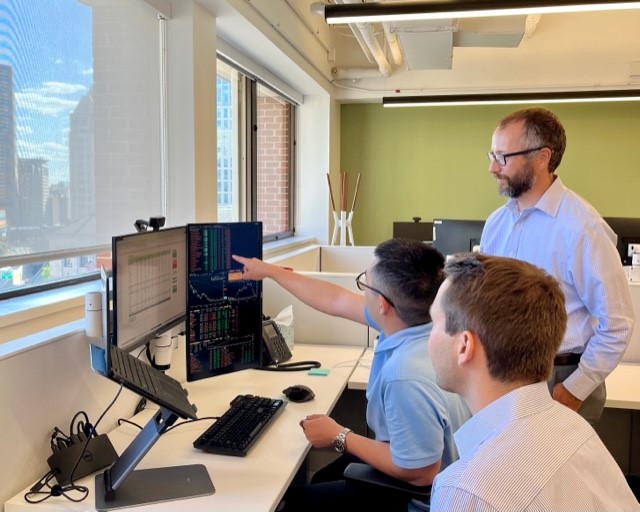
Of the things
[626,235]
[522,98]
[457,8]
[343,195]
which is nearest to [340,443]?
[457,8]

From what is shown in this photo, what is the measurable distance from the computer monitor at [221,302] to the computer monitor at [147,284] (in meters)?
0.05

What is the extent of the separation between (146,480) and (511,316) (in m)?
1.03

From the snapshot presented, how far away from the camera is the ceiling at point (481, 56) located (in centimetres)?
466

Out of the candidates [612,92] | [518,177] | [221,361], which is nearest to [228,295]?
[221,361]

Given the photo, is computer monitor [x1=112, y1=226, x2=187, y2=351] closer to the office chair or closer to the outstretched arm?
the outstretched arm

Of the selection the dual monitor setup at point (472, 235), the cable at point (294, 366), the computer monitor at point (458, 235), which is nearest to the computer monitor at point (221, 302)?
the cable at point (294, 366)

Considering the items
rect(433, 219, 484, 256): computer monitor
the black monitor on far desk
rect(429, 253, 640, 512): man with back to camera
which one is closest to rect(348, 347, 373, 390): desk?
rect(433, 219, 484, 256): computer monitor

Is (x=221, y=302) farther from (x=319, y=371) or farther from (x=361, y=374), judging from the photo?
(x=361, y=374)

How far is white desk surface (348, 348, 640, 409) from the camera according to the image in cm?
227

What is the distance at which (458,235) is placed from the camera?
3590mm

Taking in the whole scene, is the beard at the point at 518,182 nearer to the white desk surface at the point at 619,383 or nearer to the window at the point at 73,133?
the white desk surface at the point at 619,383

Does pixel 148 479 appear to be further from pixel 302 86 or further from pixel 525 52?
pixel 525 52

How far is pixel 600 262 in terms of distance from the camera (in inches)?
73.5

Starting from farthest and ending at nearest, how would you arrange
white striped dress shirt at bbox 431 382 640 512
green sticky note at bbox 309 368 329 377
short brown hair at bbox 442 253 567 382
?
green sticky note at bbox 309 368 329 377, short brown hair at bbox 442 253 567 382, white striped dress shirt at bbox 431 382 640 512
